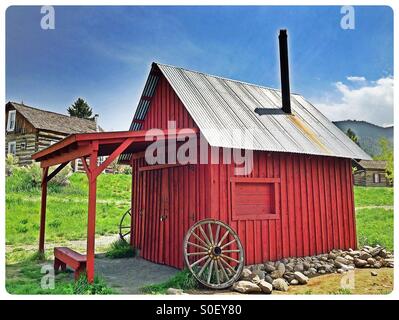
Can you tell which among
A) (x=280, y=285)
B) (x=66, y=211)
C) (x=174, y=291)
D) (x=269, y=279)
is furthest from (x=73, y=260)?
(x=66, y=211)

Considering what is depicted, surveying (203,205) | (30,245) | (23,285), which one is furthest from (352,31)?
(30,245)

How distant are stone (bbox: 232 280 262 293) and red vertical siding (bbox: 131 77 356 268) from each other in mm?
1200

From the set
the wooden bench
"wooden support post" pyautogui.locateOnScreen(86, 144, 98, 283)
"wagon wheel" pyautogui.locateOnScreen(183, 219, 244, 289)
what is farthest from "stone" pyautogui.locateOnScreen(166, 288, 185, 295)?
→ the wooden bench

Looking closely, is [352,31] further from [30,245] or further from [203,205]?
[30,245]

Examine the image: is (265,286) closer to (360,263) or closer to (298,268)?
(298,268)

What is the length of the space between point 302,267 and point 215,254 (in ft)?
7.62

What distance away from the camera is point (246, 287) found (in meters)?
Result: 6.68

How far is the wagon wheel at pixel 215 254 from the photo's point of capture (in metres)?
7.10

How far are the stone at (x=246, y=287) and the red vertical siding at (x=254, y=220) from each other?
3.94ft

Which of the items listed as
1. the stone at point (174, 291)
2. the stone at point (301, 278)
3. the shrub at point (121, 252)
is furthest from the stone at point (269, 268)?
the shrub at point (121, 252)
